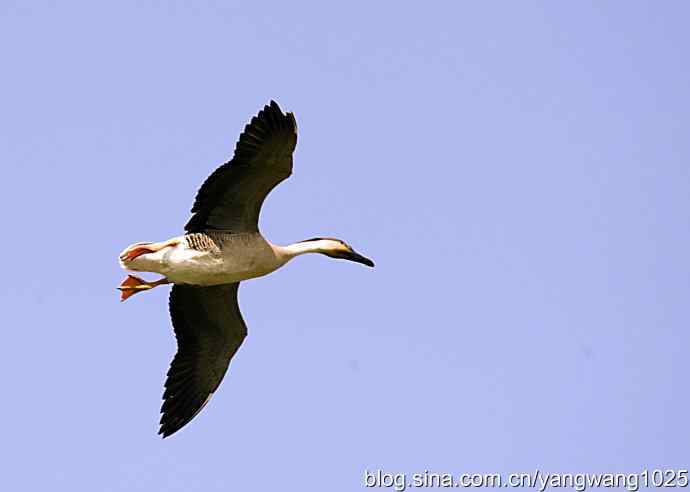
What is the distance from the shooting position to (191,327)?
14.2m

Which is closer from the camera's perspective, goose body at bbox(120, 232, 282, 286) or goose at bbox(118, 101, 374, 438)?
goose at bbox(118, 101, 374, 438)

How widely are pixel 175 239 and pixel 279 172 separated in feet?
4.95

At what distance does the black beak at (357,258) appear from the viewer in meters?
14.1

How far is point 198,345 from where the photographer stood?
14.3 meters

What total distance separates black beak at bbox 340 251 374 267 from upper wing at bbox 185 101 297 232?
1.40 meters

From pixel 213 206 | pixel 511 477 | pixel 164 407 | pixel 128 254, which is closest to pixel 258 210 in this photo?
pixel 213 206

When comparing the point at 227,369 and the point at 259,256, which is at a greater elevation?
the point at 259,256

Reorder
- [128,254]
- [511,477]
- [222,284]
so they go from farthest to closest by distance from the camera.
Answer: [222,284]
[128,254]
[511,477]

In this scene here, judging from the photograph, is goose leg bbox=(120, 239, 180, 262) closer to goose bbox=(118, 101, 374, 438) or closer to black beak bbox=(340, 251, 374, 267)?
goose bbox=(118, 101, 374, 438)

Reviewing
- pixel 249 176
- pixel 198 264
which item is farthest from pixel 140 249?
pixel 249 176

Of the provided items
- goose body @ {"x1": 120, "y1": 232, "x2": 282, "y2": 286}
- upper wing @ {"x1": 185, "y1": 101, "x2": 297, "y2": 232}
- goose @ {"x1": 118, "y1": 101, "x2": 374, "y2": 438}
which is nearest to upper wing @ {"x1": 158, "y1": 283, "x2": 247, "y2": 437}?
goose @ {"x1": 118, "y1": 101, "x2": 374, "y2": 438}

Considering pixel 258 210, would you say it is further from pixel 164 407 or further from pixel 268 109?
pixel 164 407

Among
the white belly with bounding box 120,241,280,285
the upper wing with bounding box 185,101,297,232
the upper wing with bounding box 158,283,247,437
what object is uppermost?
the upper wing with bounding box 185,101,297,232

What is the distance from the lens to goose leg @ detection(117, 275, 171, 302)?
13492mm
